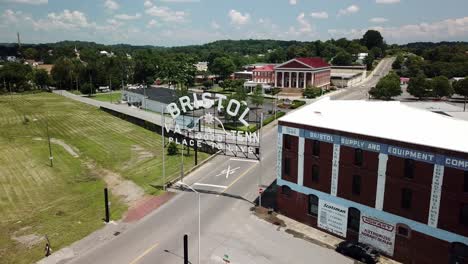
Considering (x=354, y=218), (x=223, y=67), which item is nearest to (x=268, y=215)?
(x=354, y=218)

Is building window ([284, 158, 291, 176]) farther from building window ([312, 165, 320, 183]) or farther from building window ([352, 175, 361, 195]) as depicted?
building window ([352, 175, 361, 195])

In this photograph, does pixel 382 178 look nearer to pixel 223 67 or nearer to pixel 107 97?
pixel 107 97

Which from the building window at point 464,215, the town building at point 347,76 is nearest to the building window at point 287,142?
the building window at point 464,215

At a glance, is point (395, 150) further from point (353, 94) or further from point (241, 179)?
point (353, 94)

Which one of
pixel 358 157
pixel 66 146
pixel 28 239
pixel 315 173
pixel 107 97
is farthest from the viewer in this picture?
pixel 107 97

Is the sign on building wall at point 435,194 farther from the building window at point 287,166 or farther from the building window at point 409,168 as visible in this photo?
the building window at point 287,166

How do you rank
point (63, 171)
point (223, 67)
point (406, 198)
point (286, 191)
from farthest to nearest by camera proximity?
1. point (223, 67)
2. point (63, 171)
3. point (286, 191)
4. point (406, 198)
